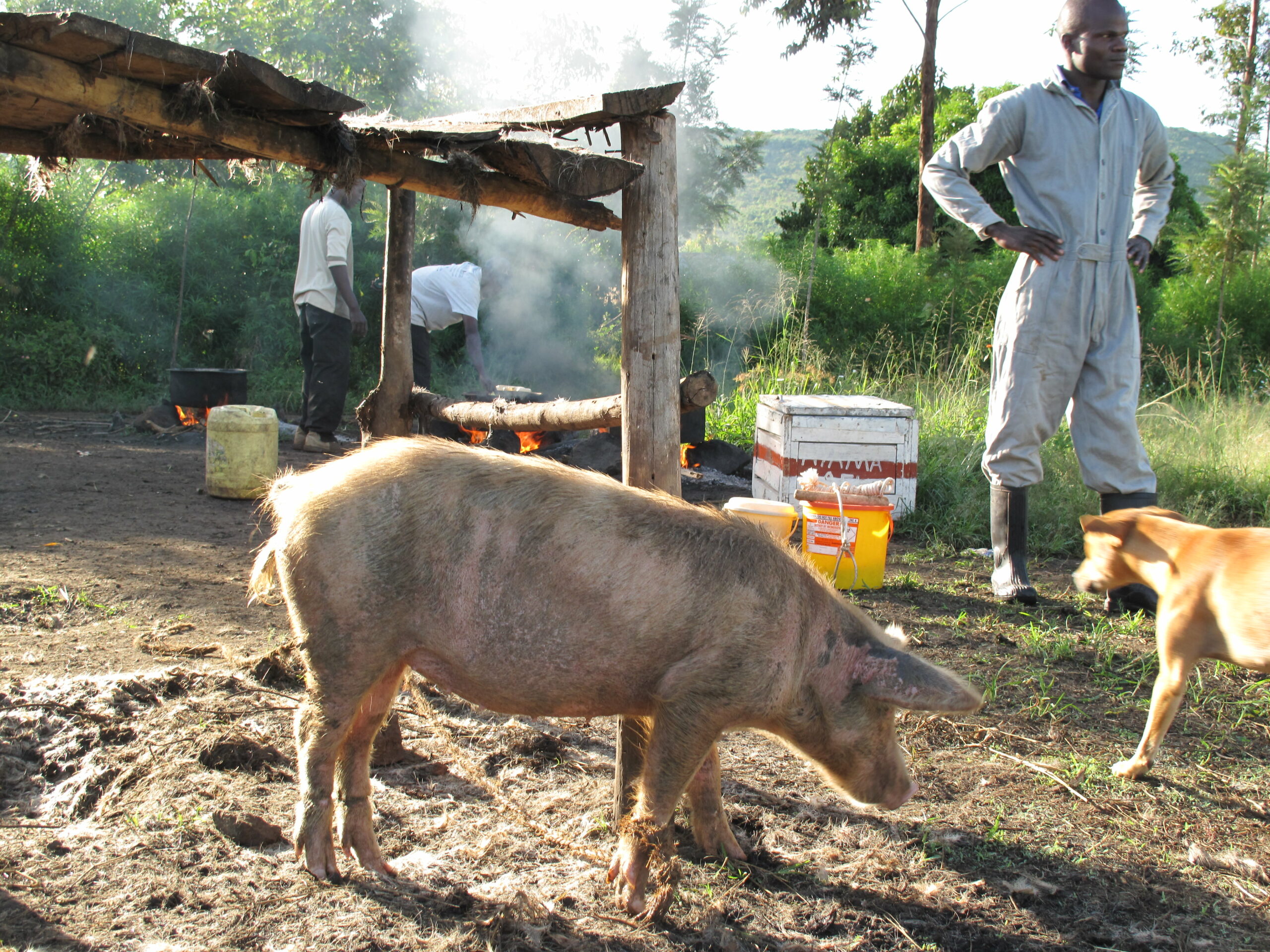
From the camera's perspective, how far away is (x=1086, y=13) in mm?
4883

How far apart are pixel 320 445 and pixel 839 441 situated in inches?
208

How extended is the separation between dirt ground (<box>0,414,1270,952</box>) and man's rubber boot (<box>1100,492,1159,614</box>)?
1.49ft

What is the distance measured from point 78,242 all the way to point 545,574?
14.6 metres

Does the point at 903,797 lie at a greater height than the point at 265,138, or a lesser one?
lesser

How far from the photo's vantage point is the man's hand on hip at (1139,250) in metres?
5.12

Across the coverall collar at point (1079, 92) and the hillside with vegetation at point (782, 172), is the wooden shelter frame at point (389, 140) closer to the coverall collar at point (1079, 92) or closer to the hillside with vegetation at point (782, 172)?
the coverall collar at point (1079, 92)

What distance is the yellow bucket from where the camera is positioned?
5551mm

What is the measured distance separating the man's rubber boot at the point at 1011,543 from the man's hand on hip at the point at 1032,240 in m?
1.27

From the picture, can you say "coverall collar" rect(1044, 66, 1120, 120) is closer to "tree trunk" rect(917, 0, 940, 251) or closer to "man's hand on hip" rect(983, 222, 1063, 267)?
"man's hand on hip" rect(983, 222, 1063, 267)

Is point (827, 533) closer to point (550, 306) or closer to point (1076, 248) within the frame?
point (1076, 248)

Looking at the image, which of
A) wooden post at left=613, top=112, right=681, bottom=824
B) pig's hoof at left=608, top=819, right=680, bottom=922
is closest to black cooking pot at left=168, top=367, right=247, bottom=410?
wooden post at left=613, top=112, right=681, bottom=824

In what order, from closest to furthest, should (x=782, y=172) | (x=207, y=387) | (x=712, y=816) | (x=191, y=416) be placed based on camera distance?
(x=712, y=816), (x=207, y=387), (x=191, y=416), (x=782, y=172)

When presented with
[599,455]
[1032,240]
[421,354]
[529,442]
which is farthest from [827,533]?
[421,354]

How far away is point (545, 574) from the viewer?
100 inches
